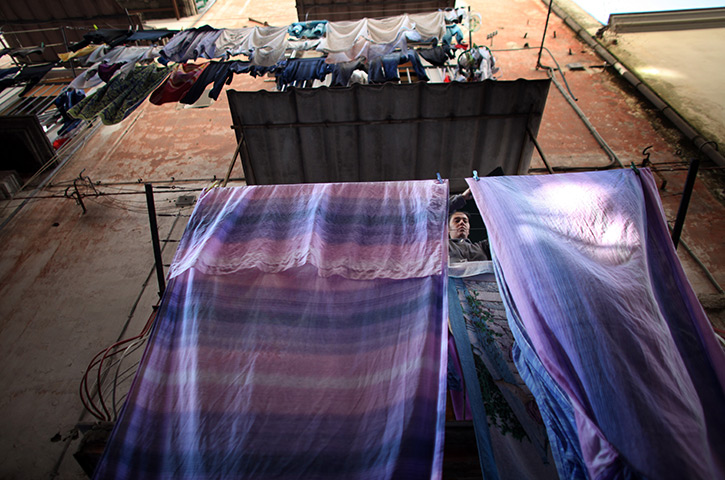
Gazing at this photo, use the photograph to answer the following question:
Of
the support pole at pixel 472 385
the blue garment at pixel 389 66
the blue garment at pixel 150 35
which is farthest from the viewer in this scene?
the blue garment at pixel 150 35

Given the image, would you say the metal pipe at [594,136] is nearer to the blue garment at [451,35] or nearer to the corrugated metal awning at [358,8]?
the blue garment at [451,35]

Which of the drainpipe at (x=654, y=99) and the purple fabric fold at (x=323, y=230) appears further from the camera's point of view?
the drainpipe at (x=654, y=99)

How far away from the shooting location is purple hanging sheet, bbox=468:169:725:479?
186 centimetres

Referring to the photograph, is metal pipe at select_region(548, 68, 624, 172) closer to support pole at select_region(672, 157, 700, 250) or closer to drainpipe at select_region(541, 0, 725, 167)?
drainpipe at select_region(541, 0, 725, 167)

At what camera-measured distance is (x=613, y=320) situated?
2.21m

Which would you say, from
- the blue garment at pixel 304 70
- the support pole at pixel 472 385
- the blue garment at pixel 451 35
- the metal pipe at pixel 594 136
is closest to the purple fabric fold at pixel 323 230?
the support pole at pixel 472 385

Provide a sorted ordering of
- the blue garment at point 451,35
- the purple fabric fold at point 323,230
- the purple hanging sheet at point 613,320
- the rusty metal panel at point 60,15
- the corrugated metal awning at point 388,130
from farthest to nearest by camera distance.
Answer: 1. the rusty metal panel at point 60,15
2. the blue garment at point 451,35
3. the corrugated metal awning at point 388,130
4. the purple fabric fold at point 323,230
5. the purple hanging sheet at point 613,320

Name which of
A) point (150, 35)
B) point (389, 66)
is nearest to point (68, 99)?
point (150, 35)

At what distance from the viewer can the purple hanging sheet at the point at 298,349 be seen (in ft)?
7.44

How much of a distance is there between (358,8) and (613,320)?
14047 millimetres

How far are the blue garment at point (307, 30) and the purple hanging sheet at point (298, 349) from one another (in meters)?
7.48

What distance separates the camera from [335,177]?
6344mm

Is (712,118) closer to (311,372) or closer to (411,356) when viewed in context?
(411,356)

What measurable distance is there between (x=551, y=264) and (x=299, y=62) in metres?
7.63
